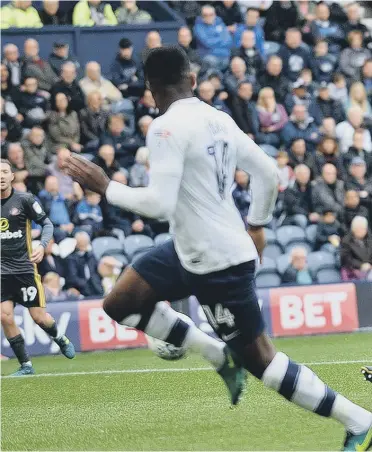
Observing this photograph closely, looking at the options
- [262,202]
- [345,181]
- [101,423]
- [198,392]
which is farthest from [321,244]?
[262,202]

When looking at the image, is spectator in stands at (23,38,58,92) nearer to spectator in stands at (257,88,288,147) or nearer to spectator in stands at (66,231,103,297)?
spectator in stands at (66,231,103,297)

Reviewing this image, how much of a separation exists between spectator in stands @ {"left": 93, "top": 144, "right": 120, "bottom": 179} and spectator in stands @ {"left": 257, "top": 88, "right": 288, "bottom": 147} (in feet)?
10.7

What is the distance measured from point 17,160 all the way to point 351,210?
18.1ft

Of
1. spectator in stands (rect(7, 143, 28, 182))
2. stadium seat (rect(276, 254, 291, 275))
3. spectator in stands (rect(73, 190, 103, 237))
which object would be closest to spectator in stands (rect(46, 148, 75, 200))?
spectator in stands (rect(73, 190, 103, 237))

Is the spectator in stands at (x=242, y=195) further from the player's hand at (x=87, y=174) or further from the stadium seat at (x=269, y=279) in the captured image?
the player's hand at (x=87, y=174)

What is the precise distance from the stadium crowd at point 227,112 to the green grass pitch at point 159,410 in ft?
12.8

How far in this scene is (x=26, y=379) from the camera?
41.3 ft

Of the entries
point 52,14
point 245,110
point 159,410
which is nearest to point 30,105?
point 52,14

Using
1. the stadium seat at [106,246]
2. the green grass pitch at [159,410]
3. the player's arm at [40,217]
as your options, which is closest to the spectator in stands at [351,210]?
the stadium seat at [106,246]

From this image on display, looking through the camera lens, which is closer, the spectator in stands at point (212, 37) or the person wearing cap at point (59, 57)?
the person wearing cap at point (59, 57)

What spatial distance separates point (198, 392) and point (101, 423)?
186 cm

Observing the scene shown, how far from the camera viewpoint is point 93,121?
1909 centimetres

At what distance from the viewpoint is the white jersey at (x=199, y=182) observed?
6520 millimetres

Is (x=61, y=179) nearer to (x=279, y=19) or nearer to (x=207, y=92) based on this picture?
(x=207, y=92)
